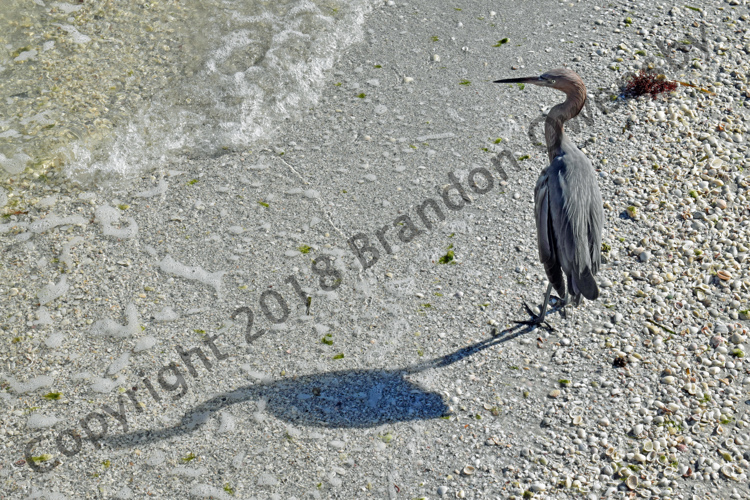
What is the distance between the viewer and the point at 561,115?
5.16m

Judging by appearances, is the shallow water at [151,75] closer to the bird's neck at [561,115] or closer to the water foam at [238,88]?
the water foam at [238,88]

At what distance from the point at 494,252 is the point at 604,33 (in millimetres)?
3498

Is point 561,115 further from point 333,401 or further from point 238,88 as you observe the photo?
point 238,88

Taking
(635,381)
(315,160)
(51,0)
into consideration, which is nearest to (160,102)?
(315,160)

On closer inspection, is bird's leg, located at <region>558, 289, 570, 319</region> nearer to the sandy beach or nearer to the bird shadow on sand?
the sandy beach

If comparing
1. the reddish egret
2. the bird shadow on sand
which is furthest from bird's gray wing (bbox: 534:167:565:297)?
the bird shadow on sand

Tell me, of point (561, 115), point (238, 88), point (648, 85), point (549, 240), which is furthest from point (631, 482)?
point (238, 88)

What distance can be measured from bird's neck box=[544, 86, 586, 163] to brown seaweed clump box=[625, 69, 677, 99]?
7.23ft

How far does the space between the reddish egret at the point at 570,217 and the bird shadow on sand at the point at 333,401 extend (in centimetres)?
114

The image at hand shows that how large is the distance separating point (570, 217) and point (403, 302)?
1519mm

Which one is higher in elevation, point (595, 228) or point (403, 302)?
point (595, 228)

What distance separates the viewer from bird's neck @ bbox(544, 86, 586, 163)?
5113 mm

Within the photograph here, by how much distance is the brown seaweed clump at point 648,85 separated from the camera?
22.7ft

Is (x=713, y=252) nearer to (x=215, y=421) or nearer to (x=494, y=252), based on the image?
(x=494, y=252)
